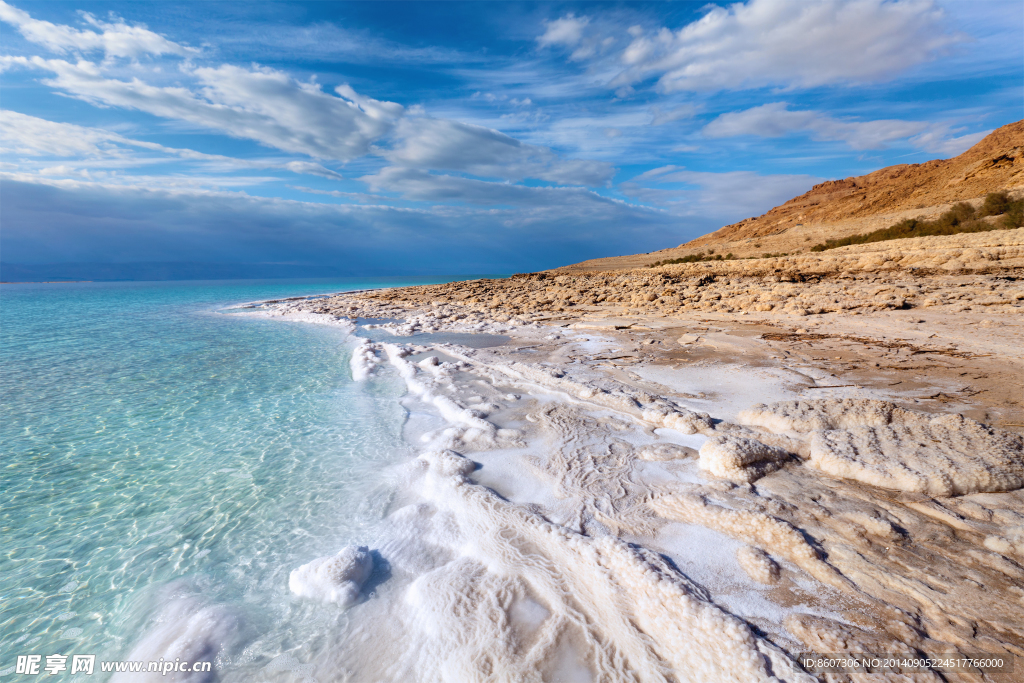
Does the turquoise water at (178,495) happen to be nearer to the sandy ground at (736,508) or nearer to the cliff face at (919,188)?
the sandy ground at (736,508)

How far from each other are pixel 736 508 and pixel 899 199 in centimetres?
4170

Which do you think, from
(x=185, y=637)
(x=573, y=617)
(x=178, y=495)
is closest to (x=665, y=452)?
(x=573, y=617)

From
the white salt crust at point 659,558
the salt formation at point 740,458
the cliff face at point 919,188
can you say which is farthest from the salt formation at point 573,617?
the cliff face at point 919,188

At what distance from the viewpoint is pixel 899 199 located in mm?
30438

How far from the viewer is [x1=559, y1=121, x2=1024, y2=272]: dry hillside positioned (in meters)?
23.2

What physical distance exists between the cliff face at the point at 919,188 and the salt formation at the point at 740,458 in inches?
1176

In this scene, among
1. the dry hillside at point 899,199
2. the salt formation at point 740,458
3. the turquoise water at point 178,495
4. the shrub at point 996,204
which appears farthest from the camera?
the dry hillside at point 899,199

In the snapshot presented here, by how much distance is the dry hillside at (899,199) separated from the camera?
23188 millimetres

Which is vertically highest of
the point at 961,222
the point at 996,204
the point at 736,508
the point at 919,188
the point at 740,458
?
the point at 919,188

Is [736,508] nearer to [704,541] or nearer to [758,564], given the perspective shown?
[704,541]

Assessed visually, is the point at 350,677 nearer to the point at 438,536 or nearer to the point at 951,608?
the point at 438,536

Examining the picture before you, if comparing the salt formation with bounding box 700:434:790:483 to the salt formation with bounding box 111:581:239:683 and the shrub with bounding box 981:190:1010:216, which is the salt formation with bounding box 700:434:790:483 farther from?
the shrub with bounding box 981:190:1010:216

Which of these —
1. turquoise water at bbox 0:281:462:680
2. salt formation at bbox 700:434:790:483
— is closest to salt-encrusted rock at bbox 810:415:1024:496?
salt formation at bbox 700:434:790:483

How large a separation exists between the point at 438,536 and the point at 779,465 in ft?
10.9
